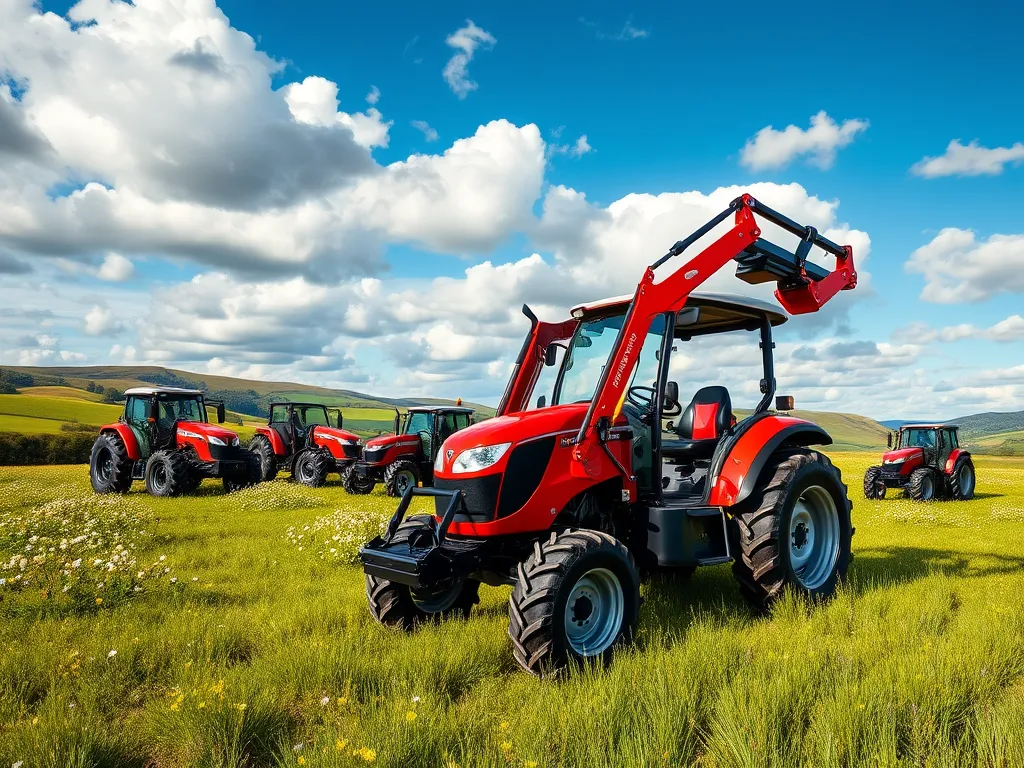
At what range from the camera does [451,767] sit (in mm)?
2613

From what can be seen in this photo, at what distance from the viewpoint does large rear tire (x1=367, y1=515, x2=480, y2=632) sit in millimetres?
4770

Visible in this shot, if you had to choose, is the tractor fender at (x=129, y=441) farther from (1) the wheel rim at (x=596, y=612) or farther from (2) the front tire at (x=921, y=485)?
(2) the front tire at (x=921, y=485)

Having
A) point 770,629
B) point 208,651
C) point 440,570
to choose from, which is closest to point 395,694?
point 440,570

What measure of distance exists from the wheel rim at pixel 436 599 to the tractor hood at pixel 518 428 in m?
1.16

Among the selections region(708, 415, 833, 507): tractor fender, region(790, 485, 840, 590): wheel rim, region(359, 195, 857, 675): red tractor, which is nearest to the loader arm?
region(359, 195, 857, 675): red tractor

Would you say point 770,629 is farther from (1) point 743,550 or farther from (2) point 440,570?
(2) point 440,570

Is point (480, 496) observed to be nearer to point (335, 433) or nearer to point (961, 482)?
point (335, 433)

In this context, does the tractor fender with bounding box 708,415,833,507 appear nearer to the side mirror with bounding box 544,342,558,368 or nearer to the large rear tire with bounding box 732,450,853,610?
the large rear tire with bounding box 732,450,853,610

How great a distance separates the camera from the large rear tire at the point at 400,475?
16281mm

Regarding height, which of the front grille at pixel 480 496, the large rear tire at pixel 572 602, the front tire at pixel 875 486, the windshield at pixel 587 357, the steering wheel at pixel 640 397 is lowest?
the front tire at pixel 875 486

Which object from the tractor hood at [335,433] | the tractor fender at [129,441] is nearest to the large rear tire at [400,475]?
the tractor hood at [335,433]

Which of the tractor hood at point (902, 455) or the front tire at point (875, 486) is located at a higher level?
the tractor hood at point (902, 455)

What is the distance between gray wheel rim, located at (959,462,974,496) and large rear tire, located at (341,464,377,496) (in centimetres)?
1642

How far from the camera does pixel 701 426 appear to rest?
6141 millimetres
